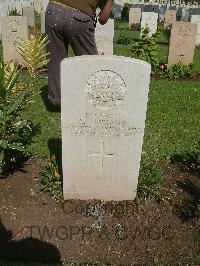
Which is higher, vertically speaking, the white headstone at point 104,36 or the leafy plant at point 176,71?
the white headstone at point 104,36

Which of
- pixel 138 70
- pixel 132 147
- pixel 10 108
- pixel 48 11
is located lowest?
pixel 132 147

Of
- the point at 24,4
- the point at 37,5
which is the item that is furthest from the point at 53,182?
Result: the point at 37,5

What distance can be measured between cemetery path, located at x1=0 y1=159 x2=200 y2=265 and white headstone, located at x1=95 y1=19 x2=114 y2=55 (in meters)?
6.14

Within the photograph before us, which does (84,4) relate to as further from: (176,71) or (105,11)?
(176,71)

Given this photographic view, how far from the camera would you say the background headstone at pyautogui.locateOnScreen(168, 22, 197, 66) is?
10.1 m

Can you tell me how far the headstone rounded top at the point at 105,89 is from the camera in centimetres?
356

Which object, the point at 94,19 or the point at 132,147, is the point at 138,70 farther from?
the point at 94,19

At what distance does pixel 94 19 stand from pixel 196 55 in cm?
815

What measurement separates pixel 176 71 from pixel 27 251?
7.42 metres

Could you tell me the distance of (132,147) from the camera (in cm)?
392

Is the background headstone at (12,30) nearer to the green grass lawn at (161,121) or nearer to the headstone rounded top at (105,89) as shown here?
the green grass lawn at (161,121)

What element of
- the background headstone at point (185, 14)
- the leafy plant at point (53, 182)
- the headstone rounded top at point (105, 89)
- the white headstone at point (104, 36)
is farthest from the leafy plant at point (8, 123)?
the background headstone at point (185, 14)

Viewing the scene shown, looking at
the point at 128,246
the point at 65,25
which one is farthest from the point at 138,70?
the point at 65,25

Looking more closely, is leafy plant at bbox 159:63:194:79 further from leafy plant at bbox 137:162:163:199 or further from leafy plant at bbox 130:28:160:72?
leafy plant at bbox 137:162:163:199
